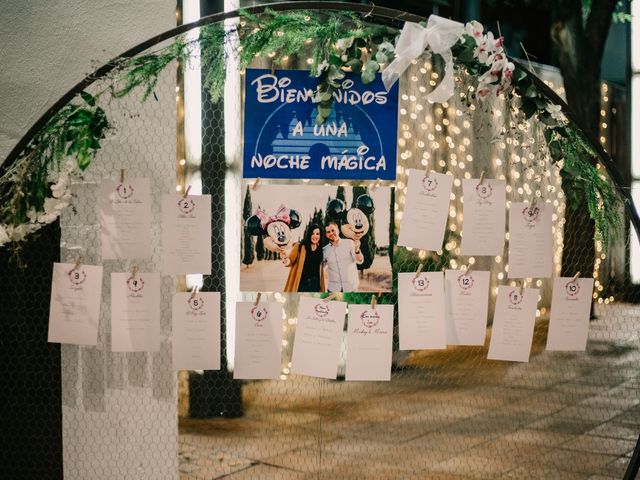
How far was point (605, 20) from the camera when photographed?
20.5ft

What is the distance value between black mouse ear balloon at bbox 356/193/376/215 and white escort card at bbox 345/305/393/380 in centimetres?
33

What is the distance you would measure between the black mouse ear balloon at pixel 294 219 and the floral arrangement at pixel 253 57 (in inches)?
12.7

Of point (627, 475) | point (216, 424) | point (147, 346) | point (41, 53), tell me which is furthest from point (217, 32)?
point (216, 424)

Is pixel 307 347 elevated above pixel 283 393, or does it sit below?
above

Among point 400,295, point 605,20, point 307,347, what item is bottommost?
point 307,347

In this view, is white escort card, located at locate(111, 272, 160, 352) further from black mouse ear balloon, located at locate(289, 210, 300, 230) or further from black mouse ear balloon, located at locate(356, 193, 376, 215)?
black mouse ear balloon, located at locate(356, 193, 376, 215)

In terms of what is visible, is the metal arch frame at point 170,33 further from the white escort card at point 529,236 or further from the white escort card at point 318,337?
the white escort card at point 318,337

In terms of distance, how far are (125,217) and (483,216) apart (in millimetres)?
1212

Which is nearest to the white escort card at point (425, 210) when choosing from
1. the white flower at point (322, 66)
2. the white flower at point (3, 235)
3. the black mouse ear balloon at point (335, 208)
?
the black mouse ear balloon at point (335, 208)

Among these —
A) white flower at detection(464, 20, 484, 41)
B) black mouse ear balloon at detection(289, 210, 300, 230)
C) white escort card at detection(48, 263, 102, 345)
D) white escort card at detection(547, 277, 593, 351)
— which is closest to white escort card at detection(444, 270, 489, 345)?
white escort card at detection(547, 277, 593, 351)

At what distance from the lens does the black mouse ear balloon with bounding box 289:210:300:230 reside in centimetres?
241

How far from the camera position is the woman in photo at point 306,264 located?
95.9 inches

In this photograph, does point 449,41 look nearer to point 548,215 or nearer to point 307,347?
point 548,215

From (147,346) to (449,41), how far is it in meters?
1.40
